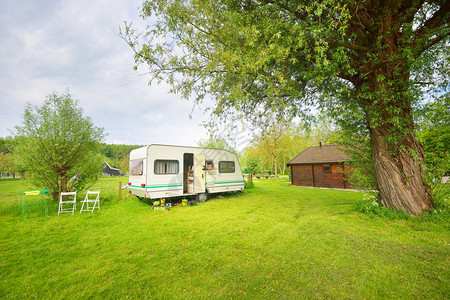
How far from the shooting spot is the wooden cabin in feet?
44.4

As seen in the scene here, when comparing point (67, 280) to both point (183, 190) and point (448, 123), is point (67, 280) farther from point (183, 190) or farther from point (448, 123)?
point (448, 123)

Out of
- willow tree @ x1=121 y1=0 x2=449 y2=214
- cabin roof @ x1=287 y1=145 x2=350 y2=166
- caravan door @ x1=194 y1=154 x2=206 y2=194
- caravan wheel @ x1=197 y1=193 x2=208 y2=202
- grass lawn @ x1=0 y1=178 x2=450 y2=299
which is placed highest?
willow tree @ x1=121 y1=0 x2=449 y2=214

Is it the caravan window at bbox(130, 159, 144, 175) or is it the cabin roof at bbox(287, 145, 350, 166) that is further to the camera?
the cabin roof at bbox(287, 145, 350, 166)

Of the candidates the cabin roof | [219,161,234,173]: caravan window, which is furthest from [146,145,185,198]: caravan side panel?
the cabin roof

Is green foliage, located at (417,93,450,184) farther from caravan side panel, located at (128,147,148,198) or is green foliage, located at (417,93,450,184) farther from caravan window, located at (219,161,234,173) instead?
caravan side panel, located at (128,147,148,198)

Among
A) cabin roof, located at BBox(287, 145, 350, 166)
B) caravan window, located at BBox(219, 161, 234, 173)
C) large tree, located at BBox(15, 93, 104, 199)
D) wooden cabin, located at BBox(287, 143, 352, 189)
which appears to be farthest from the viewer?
cabin roof, located at BBox(287, 145, 350, 166)

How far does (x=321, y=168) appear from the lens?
1485cm

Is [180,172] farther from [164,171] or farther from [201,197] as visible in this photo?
[201,197]

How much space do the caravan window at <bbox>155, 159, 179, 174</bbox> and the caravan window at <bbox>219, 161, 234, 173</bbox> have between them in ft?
7.97

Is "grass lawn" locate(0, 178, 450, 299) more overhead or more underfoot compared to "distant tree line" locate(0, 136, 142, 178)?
more underfoot

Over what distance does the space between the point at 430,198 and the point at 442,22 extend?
15.3ft

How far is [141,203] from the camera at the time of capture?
28.8 feet

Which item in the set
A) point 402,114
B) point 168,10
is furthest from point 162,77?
point 402,114

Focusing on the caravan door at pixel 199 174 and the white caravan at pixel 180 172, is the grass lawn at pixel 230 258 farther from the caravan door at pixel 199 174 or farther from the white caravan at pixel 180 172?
the caravan door at pixel 199 174
